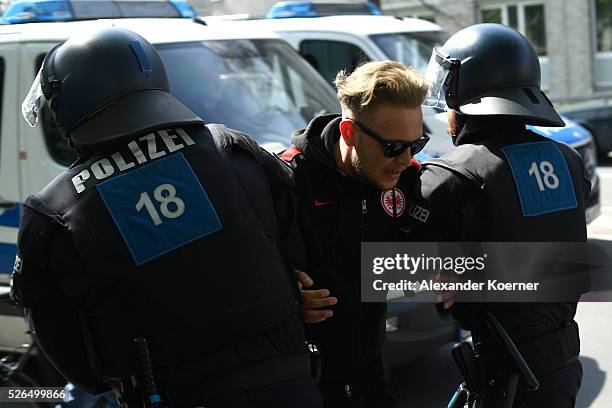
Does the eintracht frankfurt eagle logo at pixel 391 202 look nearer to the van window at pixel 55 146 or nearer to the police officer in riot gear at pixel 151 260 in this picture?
the police officer in riot gear at pixel 151 260

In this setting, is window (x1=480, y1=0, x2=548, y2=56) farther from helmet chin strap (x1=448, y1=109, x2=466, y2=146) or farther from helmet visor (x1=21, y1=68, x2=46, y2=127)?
helmet visor (x1=21, y1=68, x2=46, y2=127)

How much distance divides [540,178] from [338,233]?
1.99ft

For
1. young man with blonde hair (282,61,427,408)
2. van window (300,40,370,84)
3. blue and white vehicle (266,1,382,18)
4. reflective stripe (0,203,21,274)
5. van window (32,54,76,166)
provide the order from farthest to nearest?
1. blue and white vehicle (266,1,382,18)
2. van window (300,40,370,84)
3. van window (32,54,76,166)
4. reflective stripe (0,203,21,274)
5. young man with blonde hair (282,61,427,408)

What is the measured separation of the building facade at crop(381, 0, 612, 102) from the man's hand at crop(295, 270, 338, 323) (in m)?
22.0

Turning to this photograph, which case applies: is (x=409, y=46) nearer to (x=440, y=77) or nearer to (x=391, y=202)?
(x=440, y=77)

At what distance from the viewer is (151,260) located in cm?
204

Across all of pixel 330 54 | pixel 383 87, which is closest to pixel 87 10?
pixel 330 54

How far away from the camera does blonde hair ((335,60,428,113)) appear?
2537mm

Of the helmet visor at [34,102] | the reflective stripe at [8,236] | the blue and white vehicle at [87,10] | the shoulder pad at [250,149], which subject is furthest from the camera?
the blue and white vehicle at [87,10]

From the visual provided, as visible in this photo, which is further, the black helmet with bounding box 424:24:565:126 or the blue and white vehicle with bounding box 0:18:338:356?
the blue and white vehicle with bounding box 0:18:338:356

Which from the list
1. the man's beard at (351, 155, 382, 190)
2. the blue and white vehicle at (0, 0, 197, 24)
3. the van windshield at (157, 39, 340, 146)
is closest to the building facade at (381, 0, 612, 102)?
the blue and white vehicle at (0, 0, 197, 24)

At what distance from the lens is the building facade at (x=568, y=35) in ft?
79.8

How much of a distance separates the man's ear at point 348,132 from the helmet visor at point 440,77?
0.29 metres

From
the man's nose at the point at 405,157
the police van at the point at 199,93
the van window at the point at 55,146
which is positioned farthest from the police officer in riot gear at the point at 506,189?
the van window at the point at 55,146
